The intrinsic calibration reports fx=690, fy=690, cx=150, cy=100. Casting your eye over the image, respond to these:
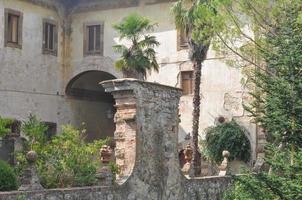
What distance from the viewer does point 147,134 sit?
564 inches

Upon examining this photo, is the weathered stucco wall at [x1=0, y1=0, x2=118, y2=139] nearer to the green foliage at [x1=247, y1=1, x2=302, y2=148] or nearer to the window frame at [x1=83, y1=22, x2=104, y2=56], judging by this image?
the window frame at [x1=83, y1=22, x2=104, y2=56]

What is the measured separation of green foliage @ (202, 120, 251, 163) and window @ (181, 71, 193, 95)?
240cm

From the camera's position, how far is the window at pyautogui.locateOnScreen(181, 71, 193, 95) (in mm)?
27750

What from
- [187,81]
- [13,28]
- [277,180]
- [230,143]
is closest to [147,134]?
[277,180]

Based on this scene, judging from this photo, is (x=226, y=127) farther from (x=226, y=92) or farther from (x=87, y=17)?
(x=87, y=17)

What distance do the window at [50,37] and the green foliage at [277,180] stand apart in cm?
1811

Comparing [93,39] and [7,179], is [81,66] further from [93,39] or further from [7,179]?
[7,179]

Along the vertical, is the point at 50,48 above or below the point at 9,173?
above

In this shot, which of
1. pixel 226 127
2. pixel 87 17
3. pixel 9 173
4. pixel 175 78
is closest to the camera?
pixel 9 173

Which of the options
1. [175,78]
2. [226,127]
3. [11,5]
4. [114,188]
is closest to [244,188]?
[114,188]

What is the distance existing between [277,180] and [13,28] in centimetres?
1831

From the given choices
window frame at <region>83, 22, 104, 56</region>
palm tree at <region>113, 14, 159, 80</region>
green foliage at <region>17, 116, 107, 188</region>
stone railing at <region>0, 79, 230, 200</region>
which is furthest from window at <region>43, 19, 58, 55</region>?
stone railing at <region>0, 79, 230, 200</region>

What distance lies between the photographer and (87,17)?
99.6 ft

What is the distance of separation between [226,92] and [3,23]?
917 centimetres
